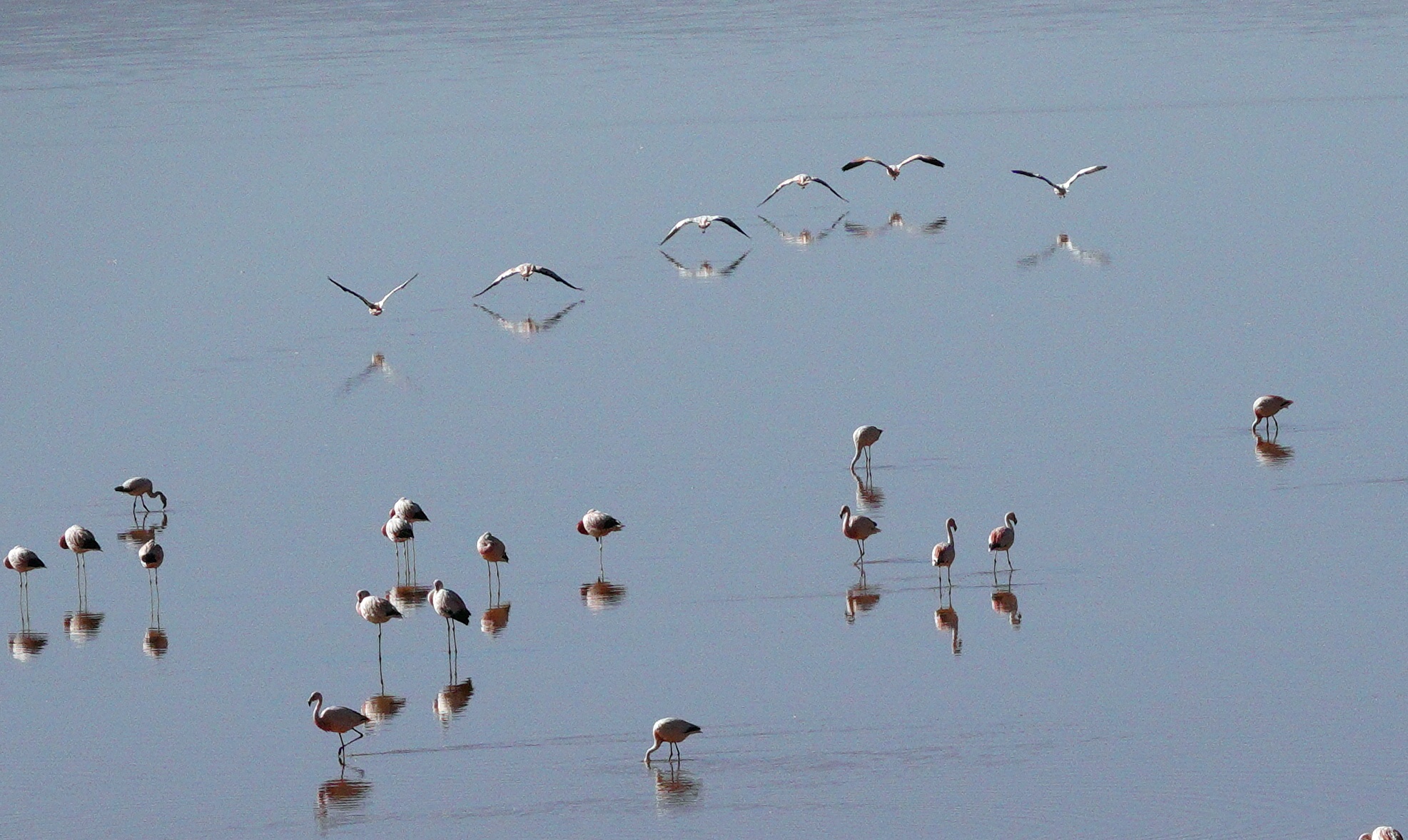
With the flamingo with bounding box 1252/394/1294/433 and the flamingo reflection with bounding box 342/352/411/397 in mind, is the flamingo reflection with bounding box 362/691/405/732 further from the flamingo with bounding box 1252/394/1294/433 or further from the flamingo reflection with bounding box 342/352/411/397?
the flamingo reflection with bounding box 342/352/411/397

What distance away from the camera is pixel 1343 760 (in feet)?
42.0

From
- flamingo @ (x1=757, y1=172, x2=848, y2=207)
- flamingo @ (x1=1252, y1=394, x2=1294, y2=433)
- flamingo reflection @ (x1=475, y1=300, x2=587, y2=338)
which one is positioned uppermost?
flamingo @ (x1=757, y1=172, x2=848, y2=207)

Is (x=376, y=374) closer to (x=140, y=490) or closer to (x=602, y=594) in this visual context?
(x=140, y=490)

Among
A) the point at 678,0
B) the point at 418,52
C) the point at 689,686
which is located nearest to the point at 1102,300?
the point at 689,686

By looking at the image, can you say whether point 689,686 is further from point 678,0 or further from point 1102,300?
point 678,0

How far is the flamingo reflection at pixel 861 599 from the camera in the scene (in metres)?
16.2

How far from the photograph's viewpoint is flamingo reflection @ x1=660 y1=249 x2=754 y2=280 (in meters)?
33.3

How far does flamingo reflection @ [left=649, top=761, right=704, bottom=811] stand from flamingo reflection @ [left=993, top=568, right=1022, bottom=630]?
338cm

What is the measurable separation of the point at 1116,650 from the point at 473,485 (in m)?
7.79

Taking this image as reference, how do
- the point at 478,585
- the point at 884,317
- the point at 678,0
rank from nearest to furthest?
1. the point at 478,585
2. the point at 884,317
3. the point at 678,0

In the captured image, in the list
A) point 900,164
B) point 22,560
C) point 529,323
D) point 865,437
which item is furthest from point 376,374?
point 900,164

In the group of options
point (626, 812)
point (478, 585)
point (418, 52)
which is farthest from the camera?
point (418, 52)

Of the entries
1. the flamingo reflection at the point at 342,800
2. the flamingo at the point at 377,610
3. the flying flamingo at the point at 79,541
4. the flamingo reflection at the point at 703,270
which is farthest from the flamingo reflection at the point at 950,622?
the flamingo reflection at the point at 703,270

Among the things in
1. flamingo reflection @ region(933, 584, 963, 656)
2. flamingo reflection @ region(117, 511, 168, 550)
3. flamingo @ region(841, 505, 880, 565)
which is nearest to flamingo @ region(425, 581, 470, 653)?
flamingo @ region(841, 505, 880, 565)
